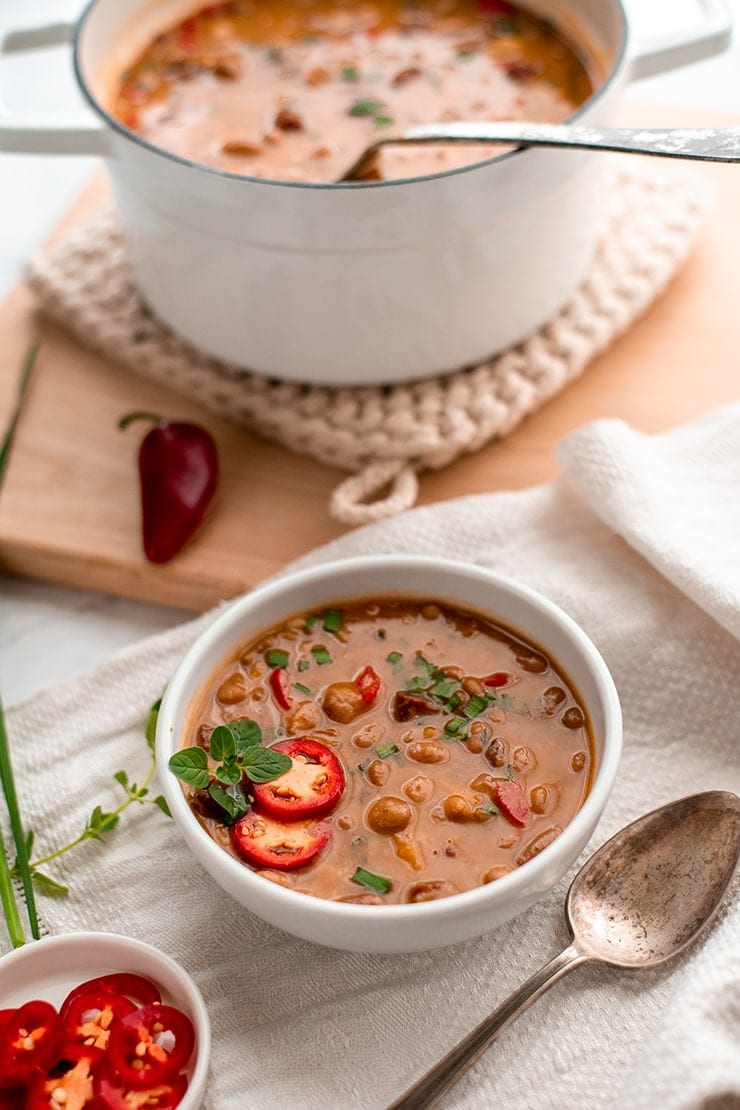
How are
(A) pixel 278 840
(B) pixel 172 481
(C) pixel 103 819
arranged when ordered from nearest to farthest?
(A) pixel 278 840, (C) pixel 103 819, (B) pixel 172 481

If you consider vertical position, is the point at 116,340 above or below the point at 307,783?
below

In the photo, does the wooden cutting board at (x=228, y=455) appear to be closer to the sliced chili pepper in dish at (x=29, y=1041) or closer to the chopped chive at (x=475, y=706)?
the chopped chive at (x=475, y=706)

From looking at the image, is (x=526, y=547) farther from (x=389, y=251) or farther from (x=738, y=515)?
(x=389, y=251)

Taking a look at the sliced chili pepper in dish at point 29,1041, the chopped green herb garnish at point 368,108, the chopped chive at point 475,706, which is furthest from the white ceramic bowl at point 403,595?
the chopped green herb garnish at point 368,108

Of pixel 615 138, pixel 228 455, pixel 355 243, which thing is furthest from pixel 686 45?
pixel 228 455

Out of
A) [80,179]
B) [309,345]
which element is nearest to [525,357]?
[309,345]

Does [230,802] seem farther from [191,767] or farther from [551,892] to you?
[551,892]

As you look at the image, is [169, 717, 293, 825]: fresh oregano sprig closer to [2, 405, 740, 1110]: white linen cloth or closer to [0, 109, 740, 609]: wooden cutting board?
[2, 405, 740, 1110]: white linen cloth
